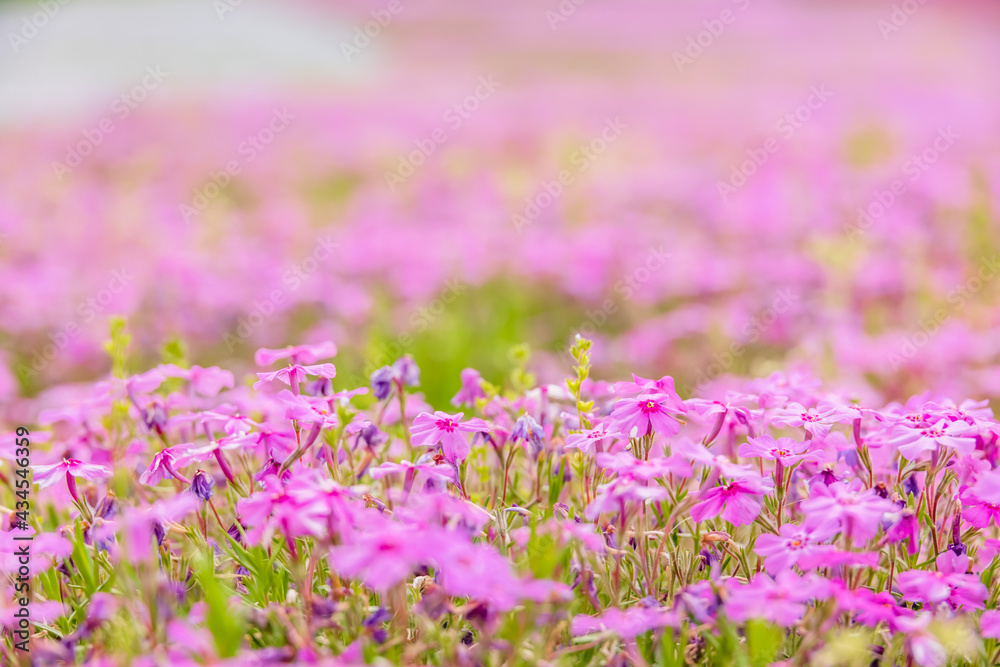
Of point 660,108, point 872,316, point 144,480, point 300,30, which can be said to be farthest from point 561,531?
point 300,30

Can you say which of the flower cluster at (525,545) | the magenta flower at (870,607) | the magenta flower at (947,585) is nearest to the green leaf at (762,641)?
the flower cluster at (525,545)

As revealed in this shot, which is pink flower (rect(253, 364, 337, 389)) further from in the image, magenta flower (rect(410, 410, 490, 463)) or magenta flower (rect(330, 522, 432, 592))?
magenta flower (rect(330, 522, 432, 592))

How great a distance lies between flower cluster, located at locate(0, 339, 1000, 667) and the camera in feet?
4.73

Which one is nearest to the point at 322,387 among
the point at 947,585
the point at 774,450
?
the point at 774,450

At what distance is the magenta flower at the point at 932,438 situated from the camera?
1702 mm

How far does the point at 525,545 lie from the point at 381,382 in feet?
2.19

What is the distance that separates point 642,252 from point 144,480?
4309 mm

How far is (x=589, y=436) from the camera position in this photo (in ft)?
6.07

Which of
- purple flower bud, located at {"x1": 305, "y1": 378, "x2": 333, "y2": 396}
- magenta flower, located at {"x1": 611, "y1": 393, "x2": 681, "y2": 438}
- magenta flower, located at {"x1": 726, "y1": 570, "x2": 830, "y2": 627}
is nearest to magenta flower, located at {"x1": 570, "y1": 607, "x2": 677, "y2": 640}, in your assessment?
magenta flower, located at {"x1": 726, "y1": 570, "x2": 830, "y2": 627}

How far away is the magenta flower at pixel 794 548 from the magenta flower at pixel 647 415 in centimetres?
28

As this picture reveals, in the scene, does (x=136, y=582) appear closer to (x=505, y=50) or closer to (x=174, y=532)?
(x=174, y=532)

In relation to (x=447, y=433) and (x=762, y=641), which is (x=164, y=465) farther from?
(x=762, y=641)

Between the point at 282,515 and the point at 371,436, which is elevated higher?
the point at 282,515

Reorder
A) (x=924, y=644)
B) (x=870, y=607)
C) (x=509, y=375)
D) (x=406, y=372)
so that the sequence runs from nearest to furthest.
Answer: (x=924, y=644) → (x=870, y=607) → (x=406, y=372) → (x=509, y=375)
